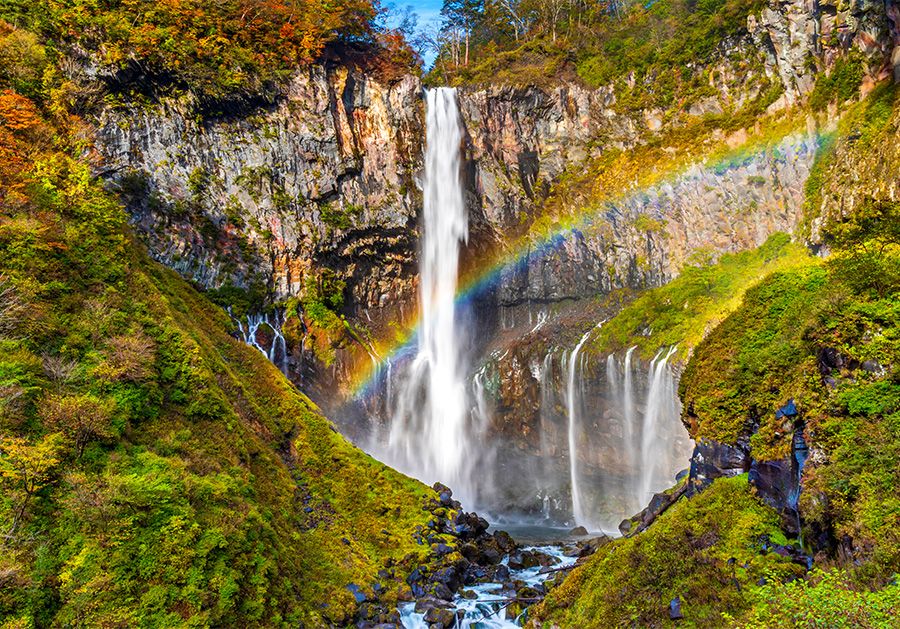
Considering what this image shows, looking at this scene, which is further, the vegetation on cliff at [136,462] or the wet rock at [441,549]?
the wet rock at [441,549]

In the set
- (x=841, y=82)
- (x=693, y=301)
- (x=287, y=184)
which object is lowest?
(x=693, y=301)

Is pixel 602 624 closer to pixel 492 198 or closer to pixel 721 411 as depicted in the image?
pixel 721 411

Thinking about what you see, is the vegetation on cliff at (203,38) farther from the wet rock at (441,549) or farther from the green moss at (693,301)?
the wet rock at (441,549)

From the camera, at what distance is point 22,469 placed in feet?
26.5

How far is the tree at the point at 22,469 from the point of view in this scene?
7918 millimetres

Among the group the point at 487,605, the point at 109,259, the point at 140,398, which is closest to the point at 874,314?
the point at 487,605

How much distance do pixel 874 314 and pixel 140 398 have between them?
1328 centimetres

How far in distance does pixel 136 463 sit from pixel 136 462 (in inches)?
1.2

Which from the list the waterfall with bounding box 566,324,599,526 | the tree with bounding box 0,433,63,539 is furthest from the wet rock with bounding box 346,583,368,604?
the waterfall with bounding box 566,324,599,526

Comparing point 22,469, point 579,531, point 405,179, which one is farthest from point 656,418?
point 22,469

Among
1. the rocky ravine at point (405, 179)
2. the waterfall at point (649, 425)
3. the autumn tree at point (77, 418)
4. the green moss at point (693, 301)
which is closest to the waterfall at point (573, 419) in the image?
the green moss at point (693, 301)

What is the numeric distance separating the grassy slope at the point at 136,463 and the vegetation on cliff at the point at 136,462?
0.03m

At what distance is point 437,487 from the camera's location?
62.4 feet

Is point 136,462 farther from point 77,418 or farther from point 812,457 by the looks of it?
point 812,457
